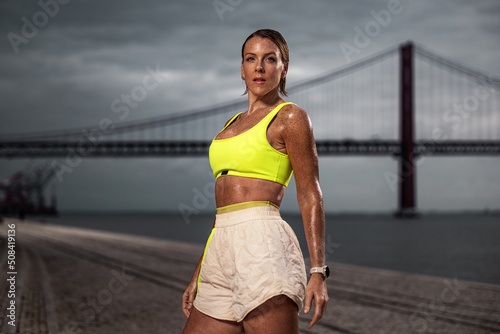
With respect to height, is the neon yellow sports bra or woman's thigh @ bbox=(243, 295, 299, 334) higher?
the neon yellow sports bra

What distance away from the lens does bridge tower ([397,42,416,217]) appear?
165 feet

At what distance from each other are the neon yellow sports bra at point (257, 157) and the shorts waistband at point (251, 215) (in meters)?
0.08

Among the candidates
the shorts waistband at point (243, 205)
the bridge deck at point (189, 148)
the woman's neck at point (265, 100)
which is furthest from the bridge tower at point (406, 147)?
the shorts waistband at point (243, 205)

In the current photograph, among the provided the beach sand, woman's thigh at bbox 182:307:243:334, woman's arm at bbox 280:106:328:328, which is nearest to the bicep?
woman's arm at bbox 280:106:328:328

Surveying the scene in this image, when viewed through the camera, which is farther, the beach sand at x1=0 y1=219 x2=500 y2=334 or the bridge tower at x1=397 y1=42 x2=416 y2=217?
the bridge tower at x1=397 y1=42 x2=416 y2=217

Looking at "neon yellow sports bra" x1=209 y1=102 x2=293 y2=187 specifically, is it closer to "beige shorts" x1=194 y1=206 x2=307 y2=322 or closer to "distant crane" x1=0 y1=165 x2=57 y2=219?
"beige shorts" x1=194 y1=206 x2=307 y2=322

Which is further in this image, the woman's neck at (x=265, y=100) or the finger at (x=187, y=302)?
the finger at (x=187, y=302)

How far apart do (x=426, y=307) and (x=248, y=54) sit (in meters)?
5.78

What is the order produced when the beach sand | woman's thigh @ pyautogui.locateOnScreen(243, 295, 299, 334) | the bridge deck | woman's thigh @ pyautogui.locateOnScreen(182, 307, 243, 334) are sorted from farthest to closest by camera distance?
1. the bridge deck
2. the beach sand
3. woman's thigh @ pyautogui.locateOnScreen(182, 307, 243, 334)
4. woman's thigh @ pyautogui.locateOnScreen(243, 295, 299, 334)

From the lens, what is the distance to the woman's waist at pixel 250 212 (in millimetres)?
1789

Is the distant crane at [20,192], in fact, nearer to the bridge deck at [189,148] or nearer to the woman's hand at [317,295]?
the bridge deck at [189,148]

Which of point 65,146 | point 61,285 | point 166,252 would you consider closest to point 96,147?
point 65,146

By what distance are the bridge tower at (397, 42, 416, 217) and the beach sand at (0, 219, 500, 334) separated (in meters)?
40.1

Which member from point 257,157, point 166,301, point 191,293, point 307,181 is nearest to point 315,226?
point 307,181
